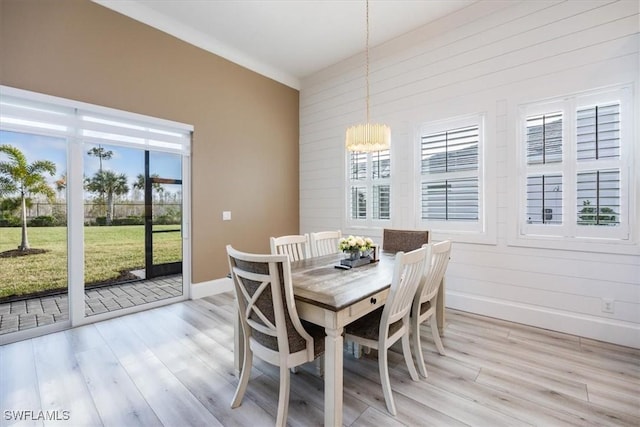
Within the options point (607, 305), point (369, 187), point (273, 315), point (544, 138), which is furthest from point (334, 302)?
point (369, 187)

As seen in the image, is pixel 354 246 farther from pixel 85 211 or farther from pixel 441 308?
pixel 85 211

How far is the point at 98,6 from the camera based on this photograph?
119 inches

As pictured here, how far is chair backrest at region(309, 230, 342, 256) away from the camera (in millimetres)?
3084

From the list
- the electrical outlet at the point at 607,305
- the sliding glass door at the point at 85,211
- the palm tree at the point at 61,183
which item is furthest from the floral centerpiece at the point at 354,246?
the palm tree at the point at 61,183

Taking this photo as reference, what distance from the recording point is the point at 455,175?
11.6 feet

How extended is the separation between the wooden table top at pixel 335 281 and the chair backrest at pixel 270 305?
6.5 inches

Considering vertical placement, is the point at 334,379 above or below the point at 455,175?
below

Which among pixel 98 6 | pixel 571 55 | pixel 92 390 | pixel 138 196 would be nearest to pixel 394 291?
pixel 92 390

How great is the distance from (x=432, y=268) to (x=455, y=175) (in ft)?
Answer: 6.13

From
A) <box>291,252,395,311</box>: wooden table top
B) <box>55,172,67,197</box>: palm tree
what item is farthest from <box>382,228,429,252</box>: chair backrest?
<box>55,172,67,197</box>: palm tree

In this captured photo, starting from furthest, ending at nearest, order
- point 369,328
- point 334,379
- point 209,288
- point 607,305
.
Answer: point 209,288 → point 607,305 → point 369,328 → point 334,379

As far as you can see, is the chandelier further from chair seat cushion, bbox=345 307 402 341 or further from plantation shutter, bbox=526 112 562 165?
plantation shutter, bbox=526 112 562 165

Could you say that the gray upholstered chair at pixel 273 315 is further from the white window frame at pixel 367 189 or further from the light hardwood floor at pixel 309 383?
the white window frame at pixel 367 189

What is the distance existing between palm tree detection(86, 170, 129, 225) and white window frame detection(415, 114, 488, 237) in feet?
12.2
